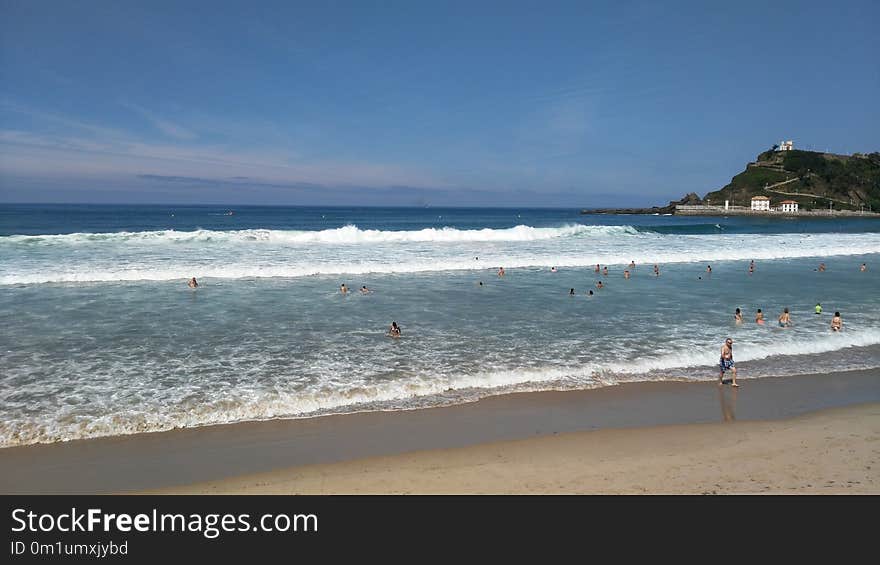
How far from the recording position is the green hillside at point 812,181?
135 meters

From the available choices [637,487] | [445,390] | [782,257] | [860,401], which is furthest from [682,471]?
[782,257]

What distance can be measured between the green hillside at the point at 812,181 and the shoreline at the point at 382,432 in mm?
144169

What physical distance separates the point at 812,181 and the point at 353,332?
16597 cm

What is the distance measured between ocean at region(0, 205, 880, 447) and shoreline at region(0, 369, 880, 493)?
488 millimetres

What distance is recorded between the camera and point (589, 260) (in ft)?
115

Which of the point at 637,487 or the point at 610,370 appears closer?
the point at 637,487

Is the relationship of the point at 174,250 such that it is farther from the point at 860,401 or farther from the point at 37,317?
the point at 860,401

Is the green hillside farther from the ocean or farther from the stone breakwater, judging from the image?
the ocean

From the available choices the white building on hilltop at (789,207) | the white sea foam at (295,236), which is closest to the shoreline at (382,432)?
the white sea foam at (295,236)

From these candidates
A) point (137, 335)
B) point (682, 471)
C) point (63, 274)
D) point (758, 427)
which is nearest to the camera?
point (682, 471)

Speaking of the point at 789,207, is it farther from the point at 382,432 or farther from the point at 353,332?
the point at 382,432

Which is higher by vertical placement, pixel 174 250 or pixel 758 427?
pixel 174 250
